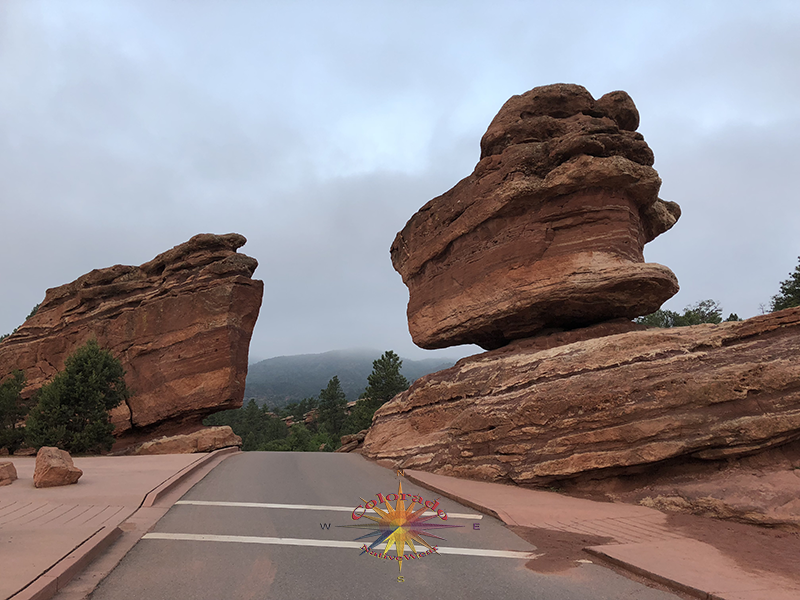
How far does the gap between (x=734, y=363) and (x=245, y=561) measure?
10.0 m

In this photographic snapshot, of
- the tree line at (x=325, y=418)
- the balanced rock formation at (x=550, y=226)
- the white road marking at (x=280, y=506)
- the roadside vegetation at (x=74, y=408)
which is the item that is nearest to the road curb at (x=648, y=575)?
the white road marking at (x=280, y=506)

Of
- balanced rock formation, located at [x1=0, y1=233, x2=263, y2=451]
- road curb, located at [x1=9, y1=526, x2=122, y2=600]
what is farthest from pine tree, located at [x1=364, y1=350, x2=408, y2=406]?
road curb, located at [x1=9, y1=526, x2=122, y2=600]

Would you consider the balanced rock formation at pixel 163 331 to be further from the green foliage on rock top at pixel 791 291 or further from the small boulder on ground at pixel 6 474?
the green foliage on rock top at pixel 791 291

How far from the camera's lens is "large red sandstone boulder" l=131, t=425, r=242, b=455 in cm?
2258

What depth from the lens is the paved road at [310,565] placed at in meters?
4.24

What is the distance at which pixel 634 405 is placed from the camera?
9.09 meters

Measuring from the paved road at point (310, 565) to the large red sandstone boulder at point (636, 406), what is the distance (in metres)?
3.21

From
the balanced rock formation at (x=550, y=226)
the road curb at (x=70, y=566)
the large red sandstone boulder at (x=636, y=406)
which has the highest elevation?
the balanced rock formation at (x=550, y=226)

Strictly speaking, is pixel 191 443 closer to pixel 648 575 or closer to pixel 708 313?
pixel 648 575

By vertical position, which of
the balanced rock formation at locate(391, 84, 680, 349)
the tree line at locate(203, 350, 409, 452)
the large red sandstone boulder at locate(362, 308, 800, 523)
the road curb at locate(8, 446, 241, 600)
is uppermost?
the balanced rock formation at locate(391, 84, 680, 349)

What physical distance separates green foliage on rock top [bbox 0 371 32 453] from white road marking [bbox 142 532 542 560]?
23.4 meters

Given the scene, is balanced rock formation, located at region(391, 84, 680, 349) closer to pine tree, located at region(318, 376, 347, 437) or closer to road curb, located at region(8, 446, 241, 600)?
road curb, located at region(8, 446, 241, 600)

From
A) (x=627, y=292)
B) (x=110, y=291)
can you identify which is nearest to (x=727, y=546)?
(x=627, y=292)

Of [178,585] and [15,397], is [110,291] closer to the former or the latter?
[15,397]
